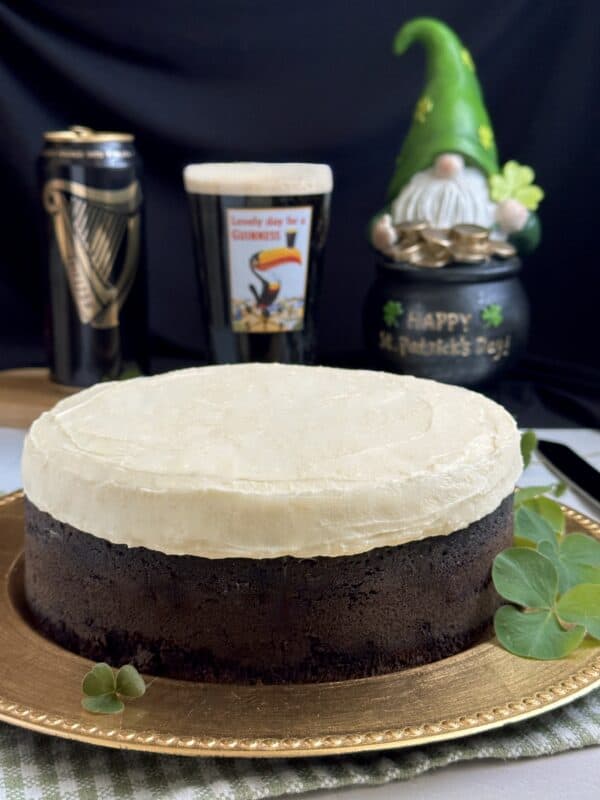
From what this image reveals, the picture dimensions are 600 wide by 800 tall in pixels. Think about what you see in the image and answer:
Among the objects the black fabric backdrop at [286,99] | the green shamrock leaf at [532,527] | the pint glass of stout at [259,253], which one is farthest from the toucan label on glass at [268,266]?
the green shamrock leaf at [532,527]

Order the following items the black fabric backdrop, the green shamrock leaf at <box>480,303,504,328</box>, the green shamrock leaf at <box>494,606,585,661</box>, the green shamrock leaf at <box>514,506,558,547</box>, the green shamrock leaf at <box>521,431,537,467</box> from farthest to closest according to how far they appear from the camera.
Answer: the black fabric backdrop, the green shamrock leaf at <box>480,303,504,328</box>, the green shamrock leaf at <box>521,431,537,467</box>, the green shamrock leaf at <box>514,506,558,547</box>, the green shamrock leaf at <box>494,606,585,661</box>

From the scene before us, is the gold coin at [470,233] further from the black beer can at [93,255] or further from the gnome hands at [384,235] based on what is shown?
the black beer can at [93,255]

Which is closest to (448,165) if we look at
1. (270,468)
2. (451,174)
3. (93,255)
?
(451,174)

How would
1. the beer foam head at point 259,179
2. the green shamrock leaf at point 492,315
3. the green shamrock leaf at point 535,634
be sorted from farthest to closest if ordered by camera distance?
the green shamrock leaf at point 492,315, the beer foam head at point 259,179, the green shamrock leaf at point 535,634

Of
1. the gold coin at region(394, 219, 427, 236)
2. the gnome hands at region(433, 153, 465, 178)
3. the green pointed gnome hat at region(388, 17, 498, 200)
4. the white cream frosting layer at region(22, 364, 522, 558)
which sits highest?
the green pointed gnome hat at region(388, 17, 498, 200)

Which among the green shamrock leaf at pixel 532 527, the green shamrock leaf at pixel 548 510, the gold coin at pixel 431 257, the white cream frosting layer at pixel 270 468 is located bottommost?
the green shamrock leaf at pixel 548 510

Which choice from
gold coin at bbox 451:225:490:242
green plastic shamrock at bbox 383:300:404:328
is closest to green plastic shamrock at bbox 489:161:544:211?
gold coin at bbox 451:225:490:242

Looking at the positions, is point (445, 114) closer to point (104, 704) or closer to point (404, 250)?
point (404, 250)

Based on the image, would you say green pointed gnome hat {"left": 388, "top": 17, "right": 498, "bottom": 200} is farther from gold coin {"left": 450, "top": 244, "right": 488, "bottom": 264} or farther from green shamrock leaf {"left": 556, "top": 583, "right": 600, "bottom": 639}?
green shamrock leaf {"left": 556, "top": 583, "right": 600, "bottom": 639}
